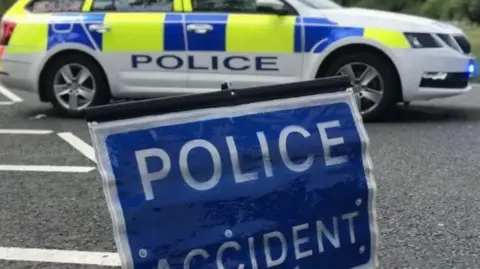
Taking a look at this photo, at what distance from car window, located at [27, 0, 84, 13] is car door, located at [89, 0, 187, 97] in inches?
13.4

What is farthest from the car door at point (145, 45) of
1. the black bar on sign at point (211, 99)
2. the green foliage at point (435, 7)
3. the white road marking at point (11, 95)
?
the green foliage at point (435, 7)

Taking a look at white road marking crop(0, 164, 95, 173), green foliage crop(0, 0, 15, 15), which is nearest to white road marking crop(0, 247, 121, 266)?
white road marking crop(0, 164, 95, 173)

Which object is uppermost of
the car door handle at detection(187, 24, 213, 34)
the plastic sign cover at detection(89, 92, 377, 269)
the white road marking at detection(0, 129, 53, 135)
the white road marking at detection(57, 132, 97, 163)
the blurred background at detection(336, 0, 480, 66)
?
the plastic sign cover at detection(89, 92, 377, 269)

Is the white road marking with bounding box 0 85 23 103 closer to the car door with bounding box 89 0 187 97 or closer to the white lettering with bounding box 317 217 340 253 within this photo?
the car door with bounding box 89 0 187 97

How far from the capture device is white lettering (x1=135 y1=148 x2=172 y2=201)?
2428 millimetres

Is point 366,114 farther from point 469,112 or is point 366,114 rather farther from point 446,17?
point 446,17

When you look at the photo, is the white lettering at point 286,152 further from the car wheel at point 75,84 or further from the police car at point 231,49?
the car wheel at point 75,84

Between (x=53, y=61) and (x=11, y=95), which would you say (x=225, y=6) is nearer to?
(x=53, y=61)

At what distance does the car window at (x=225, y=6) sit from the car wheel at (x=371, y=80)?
0.99 m

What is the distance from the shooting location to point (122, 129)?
7.93 feet

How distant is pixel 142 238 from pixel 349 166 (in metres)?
0.74

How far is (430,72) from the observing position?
307 inches

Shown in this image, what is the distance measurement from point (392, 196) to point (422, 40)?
9.55 feet

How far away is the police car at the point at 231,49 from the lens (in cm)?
781
